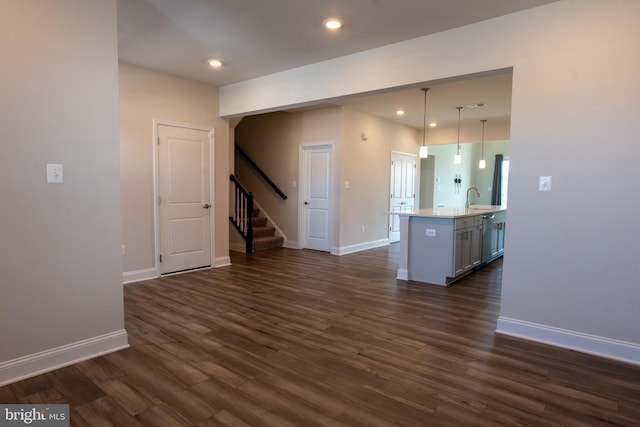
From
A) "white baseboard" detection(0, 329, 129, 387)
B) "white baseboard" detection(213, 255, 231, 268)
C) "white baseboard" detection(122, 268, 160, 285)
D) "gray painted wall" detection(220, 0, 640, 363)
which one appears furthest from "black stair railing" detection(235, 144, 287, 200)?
"white baseboard" detection(0, 329, 129, 387)

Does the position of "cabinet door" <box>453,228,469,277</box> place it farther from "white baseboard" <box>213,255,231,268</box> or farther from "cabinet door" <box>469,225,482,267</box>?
"white baseboard" <box>213,255,231,268</box>

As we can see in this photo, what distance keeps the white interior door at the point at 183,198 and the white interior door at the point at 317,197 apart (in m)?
2.19

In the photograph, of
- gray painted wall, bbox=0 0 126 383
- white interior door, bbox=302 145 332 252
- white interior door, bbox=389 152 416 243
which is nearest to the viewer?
gray painted wall, bbox=0 0 126 383

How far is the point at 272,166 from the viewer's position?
7.48 meters

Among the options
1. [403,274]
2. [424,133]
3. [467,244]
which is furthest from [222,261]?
[424,133]

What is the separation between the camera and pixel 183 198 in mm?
5012

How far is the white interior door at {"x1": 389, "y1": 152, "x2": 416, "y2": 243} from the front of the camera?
26.1 feet

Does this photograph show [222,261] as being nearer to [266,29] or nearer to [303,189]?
[303,189]

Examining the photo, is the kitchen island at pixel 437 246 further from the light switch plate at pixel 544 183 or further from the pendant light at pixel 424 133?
the light switch plate at pixel 544 183

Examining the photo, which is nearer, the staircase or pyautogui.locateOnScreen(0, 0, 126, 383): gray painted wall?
pyautogui.locateOnScreen(0, 0, 126, 383): gray painted wall

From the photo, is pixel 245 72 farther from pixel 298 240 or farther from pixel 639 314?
pixel 639 314

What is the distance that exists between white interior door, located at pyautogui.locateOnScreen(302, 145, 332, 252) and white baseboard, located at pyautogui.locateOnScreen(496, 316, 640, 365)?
3998 millimetres

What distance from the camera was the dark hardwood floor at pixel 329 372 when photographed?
1.95 m

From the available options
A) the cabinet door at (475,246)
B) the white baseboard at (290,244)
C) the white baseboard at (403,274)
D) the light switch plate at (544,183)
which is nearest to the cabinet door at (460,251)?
the cabinet door at (475,246)
